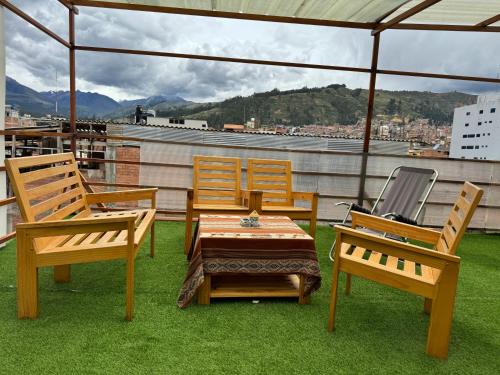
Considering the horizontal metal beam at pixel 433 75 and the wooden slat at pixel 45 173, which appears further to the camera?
the horizontal metal beam at pixel 433 75

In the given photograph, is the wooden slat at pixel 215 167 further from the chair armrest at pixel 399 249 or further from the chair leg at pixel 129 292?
the chair armrest at pixel 399 249

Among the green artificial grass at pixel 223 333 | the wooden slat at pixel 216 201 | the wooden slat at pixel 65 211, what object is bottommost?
the green artificial grass at pixel 223 333

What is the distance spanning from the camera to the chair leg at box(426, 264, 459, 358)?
2078mm

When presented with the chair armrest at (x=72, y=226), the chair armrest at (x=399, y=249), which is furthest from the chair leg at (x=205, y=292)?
the chair armrest at (x=399, y=249)

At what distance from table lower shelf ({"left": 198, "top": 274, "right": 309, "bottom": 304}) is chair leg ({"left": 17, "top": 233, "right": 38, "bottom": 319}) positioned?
107 centimetres

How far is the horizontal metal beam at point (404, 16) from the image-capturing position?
3589 mm

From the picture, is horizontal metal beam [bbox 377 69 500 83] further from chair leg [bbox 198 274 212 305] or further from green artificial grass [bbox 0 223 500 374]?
chair leg [bbox 198 274 212 305]

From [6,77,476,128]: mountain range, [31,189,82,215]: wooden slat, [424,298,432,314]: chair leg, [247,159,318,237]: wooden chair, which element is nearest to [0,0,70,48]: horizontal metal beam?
[6,77,476,128]: mountain range

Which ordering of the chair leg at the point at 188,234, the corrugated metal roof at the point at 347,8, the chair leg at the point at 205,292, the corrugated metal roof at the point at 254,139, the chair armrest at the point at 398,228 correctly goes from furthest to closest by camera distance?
the corrugated metal roof at the point at 254,139
the corrugated metal roof at the point at 347,8
the chair leg at the point at 188,234
the chair armrest at the point at 398,228
the chair leg at the point at 205,292

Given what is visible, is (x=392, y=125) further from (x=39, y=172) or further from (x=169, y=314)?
(x=39, y=172)

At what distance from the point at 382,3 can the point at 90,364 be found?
13.8 feet

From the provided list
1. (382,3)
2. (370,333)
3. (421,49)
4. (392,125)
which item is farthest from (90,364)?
(421,49)

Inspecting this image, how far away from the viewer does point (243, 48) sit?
4.96 meters

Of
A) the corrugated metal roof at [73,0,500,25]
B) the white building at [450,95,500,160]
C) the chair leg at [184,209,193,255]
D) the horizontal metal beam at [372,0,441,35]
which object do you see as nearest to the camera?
the horizontal metal beam at [372,0,441,35]
